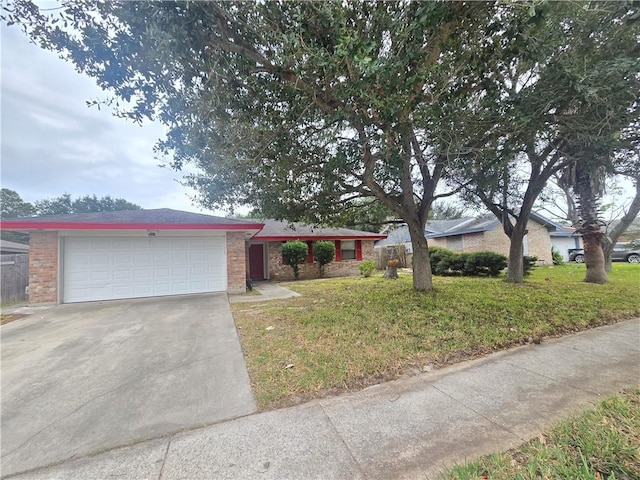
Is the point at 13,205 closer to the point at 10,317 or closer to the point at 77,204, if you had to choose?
the point at 77,204

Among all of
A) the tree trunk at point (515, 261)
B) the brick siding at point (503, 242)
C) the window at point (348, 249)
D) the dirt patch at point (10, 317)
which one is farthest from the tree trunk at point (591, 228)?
the dirt patch at point (10, 317)

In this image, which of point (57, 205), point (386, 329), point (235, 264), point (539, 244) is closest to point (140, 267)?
point (235, 264)

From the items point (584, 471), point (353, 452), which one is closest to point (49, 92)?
point (353, 452)

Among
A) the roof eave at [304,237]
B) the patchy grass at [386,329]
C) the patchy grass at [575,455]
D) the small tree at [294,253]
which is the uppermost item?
the roof eave at [304,237]

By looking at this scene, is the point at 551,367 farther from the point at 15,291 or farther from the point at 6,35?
the point at 15,291

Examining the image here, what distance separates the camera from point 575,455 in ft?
6.10

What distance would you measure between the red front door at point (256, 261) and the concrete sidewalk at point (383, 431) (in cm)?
1256

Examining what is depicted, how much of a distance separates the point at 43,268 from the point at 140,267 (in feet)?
8.04

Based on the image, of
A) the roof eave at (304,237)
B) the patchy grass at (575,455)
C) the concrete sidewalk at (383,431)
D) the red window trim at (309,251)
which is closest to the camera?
the patchy grass at (575,455)

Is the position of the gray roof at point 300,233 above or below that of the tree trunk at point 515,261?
above

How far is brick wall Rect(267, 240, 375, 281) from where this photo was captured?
14234mm

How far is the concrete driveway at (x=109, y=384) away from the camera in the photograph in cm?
236

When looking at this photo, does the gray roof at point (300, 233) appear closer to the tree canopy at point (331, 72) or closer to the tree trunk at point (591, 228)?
the tree canopy at point (331, 72)

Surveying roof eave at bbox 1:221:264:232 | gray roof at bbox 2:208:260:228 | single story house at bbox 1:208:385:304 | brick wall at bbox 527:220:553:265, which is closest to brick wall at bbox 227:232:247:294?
single story house at bbox 1:208:385:304
